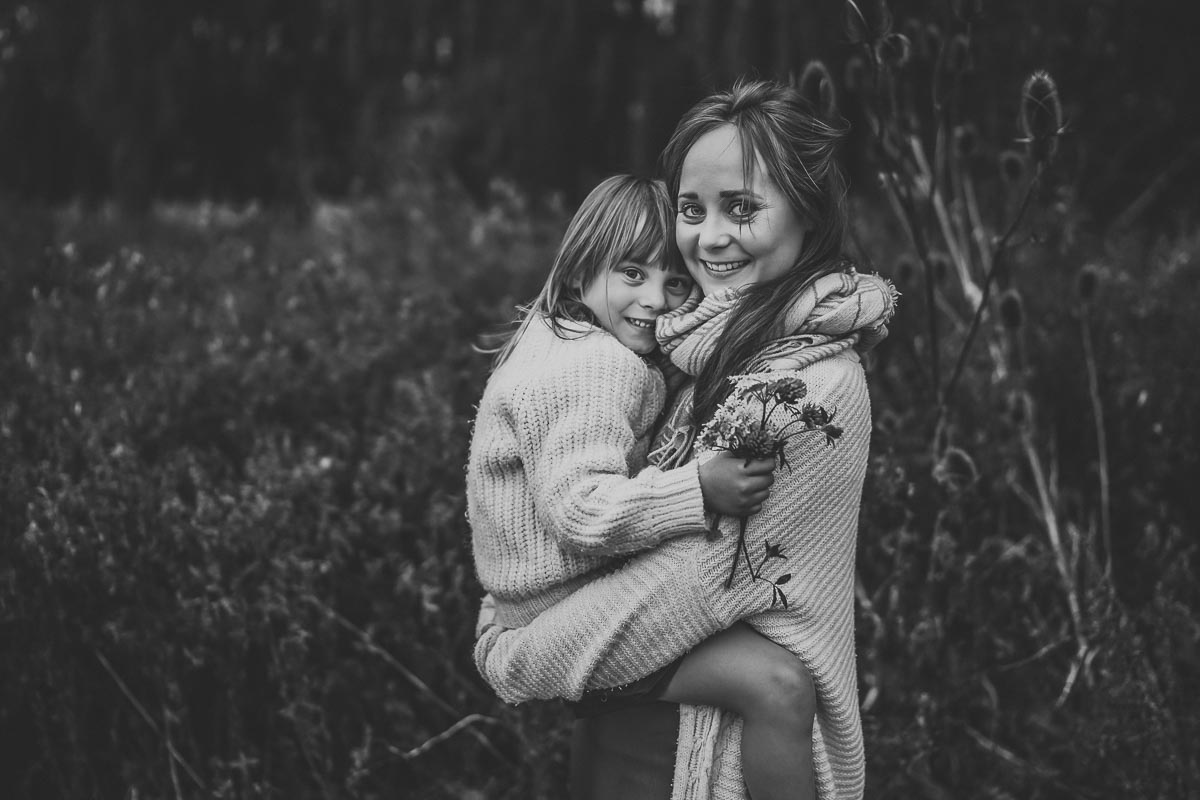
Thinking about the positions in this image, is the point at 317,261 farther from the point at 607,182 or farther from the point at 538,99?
the point at 607,182

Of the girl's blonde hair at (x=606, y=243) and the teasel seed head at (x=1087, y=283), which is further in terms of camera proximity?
the teasel seed head at (x=1087, y=283)

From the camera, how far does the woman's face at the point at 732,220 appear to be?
1.89 metres

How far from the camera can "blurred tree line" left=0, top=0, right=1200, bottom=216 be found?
488 centimetres

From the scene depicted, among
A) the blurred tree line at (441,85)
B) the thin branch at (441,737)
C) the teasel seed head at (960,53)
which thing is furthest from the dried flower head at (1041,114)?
the blurred tree line at (441,85)

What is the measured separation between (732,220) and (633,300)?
0.84 ft

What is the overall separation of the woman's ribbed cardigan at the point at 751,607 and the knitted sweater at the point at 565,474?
0.22ft

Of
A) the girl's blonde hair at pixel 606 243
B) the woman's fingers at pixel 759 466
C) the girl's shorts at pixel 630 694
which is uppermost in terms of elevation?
the girl's blonde hair at pixel 606 243

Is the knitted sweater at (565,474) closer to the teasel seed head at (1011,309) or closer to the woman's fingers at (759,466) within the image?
the woman's fingers at (759,466)

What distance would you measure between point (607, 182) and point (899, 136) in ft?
3.36

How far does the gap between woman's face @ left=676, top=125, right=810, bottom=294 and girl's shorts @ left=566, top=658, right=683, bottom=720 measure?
2.16 feet

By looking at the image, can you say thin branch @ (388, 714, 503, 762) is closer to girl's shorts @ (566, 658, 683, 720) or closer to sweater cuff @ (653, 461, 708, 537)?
girl's shorts @ (566, 658, 683, 720)

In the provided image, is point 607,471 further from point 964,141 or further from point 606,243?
point 964,141

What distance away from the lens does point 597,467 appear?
1.77 metres

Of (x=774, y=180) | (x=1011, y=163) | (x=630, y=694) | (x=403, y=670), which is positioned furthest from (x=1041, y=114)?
(x=403, y=670)
